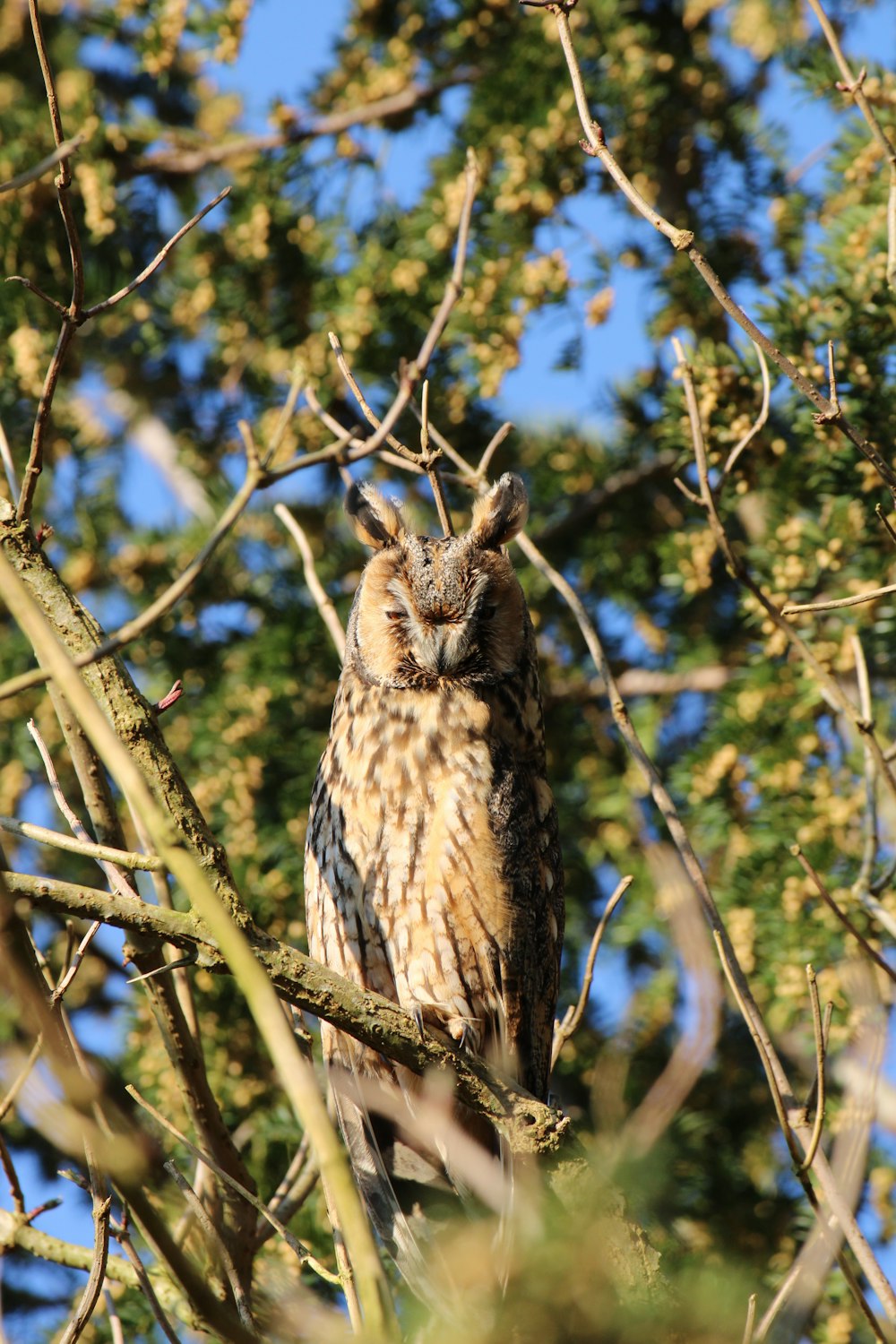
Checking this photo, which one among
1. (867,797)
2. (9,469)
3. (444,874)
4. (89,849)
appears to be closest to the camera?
(89,849)

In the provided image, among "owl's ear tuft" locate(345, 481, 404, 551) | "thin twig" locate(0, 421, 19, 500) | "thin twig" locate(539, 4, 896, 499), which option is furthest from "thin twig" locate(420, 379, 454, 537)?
"thin twig" locate(0, 421, 19, 500)

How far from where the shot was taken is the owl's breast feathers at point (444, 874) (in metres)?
2.38

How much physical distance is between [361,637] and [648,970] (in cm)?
177

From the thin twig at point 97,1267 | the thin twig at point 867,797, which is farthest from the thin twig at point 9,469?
the thin twig at point 867,797

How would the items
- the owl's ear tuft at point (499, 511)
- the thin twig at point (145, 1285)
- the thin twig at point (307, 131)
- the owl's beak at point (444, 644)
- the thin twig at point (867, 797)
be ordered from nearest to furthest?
the thin twig at point (145, 1285) → the thin twig at point (867, 797) → the owl's beak at point (444, 644) → the owl's ear tuft at point (499, 511) → the thin twig at point (307, 131)

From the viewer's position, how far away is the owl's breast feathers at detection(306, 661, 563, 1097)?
7.79 feet

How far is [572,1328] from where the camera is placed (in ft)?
3.27

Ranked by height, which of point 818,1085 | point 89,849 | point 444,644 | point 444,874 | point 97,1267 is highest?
point 444,644

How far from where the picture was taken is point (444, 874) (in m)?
2.36

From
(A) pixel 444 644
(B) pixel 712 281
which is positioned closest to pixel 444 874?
(A) pixel 444 644

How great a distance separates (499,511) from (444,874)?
2.43 feet

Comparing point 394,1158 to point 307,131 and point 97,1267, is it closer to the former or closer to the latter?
point 97,1267

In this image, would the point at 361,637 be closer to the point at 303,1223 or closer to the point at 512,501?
the point at 512,501

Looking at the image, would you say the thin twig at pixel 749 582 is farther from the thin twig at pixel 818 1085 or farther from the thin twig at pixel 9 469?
the thin twig at pixel 9 469
